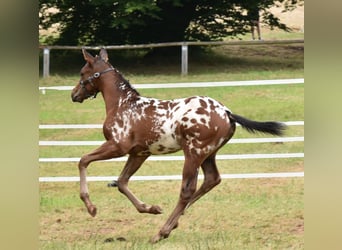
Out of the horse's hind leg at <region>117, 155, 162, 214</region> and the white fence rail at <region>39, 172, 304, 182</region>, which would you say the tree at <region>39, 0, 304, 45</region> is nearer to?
the white fence rail at <region>39, 172, 304, 182</region>

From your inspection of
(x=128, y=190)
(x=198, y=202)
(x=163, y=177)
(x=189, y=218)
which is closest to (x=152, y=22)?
(x=163, y=177)

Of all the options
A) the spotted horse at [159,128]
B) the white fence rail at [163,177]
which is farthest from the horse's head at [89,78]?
the white fence rail at [163,177]

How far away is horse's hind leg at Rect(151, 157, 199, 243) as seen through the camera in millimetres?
3320

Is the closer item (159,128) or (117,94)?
(159,128)

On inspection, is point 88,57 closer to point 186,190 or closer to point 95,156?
point 95,156

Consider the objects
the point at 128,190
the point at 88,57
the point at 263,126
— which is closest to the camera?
the point at 263,126

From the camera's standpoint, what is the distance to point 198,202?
16.5 ft

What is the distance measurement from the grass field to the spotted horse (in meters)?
0.38

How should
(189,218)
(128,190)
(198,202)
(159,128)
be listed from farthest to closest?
1. (198,202)
2. (189,218)
3. (128,190)
4. (159,128)

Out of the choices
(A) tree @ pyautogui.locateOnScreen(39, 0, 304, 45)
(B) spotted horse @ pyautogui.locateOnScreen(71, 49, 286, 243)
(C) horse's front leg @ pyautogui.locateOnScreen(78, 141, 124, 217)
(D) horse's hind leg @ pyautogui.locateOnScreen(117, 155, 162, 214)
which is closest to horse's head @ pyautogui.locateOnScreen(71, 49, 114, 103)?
(B) spotted horse @ pyautogui.locateOnScreen(71, 49, 286, 243)

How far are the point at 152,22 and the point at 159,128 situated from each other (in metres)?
9.66

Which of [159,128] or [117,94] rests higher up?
[117,94]

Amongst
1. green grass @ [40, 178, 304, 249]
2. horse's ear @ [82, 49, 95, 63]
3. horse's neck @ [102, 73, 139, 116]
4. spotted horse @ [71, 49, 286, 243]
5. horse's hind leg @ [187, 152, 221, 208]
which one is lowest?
green grass @ [40, 178, 304, 249]
